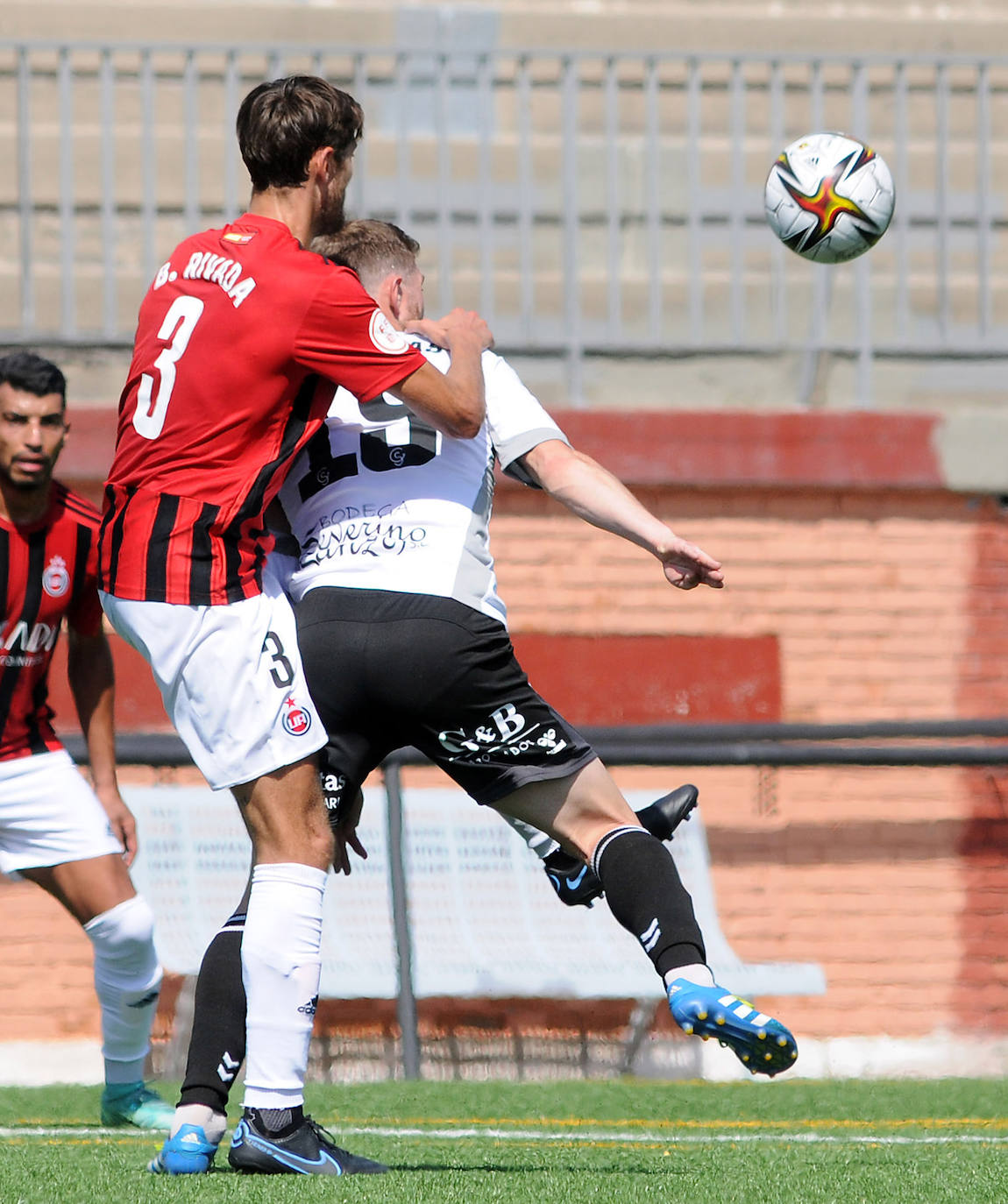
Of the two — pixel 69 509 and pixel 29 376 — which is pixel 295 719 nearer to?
pixel 69 509

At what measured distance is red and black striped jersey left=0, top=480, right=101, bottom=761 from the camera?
5188 mm

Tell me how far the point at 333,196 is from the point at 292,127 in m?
0.17

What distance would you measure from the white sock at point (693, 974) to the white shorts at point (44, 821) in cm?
212

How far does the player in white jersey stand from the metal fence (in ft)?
13.8

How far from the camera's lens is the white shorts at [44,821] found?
510 centimetres

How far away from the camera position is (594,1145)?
4.40 metres

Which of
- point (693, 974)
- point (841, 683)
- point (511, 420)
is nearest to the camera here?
point (693, 974)

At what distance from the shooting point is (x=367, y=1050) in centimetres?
717

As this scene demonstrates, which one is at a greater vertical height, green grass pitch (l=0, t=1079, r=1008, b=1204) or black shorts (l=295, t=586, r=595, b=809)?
black shorts (l=295, t=586, r=595, b=809)

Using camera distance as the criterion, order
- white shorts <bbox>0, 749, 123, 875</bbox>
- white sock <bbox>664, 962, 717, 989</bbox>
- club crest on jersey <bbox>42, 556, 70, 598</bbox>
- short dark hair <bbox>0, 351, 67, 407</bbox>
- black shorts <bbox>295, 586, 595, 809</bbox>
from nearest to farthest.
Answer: white sock <bbox>664, 962, 717, 989</bbox> < black shorts <bbox>295, 586, 595, 809</bbox> < white shorts <bbox>0, 749, 123, 875</bbox> < club crest on jersey <bbox>42, 556, 70, 598</bbox> < short dark hair <bbox>0, 351, 67, 407</bbox>

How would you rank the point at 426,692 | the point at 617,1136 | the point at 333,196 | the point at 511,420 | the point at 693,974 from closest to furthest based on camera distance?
the point at 693,974
the point at 426,692
the point at 333,196
the point at 511,420
the point at 617,1136

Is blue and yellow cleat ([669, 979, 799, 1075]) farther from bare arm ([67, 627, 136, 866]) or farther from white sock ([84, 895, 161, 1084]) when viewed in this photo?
bare arm ([67, 627, 136, 866])

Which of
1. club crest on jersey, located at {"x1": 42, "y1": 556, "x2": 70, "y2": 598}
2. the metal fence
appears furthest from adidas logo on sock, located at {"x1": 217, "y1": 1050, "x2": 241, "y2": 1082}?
the metal fence

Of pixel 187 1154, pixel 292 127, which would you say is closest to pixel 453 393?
pixel 292 127
